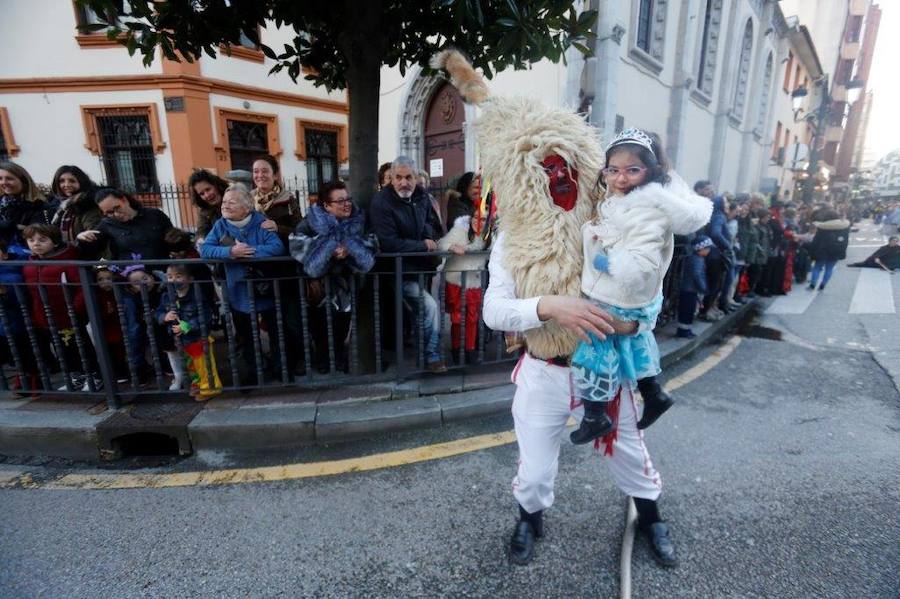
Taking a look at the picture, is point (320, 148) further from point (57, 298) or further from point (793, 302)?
point (793, 302)

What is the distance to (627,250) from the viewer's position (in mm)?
1512

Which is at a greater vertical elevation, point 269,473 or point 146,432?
point 146,432

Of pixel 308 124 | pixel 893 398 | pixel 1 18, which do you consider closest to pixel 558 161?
pixel 893 398

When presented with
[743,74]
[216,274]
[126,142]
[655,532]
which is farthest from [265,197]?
[743,74]

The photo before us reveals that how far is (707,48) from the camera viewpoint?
44.2 feet

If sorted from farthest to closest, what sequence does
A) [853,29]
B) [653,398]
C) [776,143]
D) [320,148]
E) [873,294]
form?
[853,29], [776,143], [320,148], [873,294], [653,398]

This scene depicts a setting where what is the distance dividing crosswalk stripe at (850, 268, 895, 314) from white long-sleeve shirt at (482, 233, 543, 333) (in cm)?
783

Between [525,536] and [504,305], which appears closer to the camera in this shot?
[504,305]

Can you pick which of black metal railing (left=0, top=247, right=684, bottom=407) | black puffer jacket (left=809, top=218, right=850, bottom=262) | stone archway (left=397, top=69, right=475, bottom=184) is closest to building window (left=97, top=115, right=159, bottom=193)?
stone archway (left=397, top=69, right=475, bottom=184)

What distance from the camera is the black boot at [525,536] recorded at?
6.32 feet

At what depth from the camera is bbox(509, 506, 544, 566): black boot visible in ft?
6.32

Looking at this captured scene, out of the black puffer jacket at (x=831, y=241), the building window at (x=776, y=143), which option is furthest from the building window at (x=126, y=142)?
the building window at (x=776, y=143)

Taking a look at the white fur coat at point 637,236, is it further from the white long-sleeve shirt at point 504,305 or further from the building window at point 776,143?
the building window at point 776,143

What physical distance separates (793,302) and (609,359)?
325 inches
